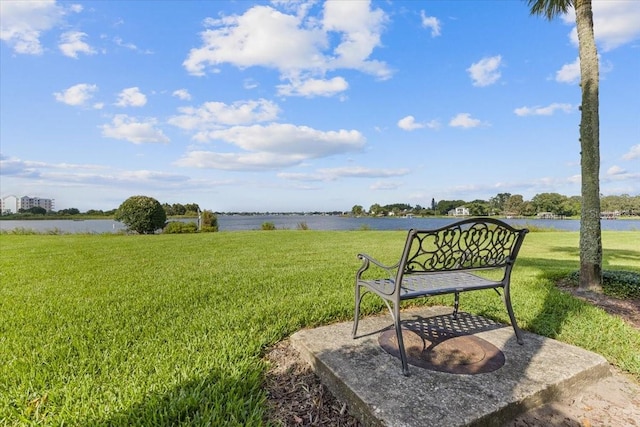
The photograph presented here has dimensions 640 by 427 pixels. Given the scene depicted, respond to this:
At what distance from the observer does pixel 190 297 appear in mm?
4559

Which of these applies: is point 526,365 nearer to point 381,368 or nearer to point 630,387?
point 630,387

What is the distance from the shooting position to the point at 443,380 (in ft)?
7.65

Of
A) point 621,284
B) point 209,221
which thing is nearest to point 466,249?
point 621,284

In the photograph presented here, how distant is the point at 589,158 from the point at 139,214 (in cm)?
2211

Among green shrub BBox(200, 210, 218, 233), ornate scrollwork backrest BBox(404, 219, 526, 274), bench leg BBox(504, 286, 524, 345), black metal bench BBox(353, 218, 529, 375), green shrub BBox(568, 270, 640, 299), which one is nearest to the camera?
black metal bench BBox(353, 218, 529, 375)

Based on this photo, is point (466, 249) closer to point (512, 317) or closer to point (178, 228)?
point (512, 317)

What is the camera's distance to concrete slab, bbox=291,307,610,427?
1.98 meters

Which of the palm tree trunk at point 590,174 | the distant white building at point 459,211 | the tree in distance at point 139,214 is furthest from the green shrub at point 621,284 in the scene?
the distant white building at point 459,211

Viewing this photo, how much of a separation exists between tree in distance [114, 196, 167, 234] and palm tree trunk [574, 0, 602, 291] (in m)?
21.8

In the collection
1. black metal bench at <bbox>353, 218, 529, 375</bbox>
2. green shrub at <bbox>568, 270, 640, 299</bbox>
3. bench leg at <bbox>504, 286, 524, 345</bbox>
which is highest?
black metal bench at <bbox>353, 218, 529, 375</bbox>

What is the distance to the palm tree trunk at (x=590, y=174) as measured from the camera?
202 inches

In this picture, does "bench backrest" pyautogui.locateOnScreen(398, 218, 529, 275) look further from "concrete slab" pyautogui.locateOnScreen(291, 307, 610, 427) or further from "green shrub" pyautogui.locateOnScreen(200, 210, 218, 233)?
"green shrub" pyautogui.locateOnScreen(200, 210, 218, 233)

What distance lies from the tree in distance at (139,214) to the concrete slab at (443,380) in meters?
21.0

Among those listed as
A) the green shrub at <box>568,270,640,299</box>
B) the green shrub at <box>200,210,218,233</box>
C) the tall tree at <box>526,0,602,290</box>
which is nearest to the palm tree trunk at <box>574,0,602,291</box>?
the tall tree at <box>526,0,602,290</box>
